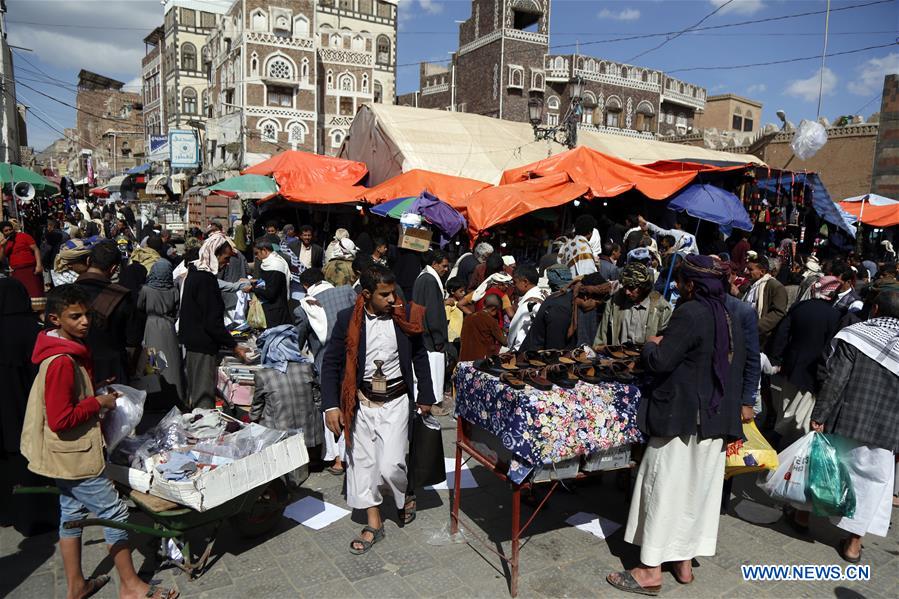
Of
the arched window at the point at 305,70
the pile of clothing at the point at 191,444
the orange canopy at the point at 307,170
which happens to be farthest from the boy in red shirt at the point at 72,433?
the arched window at the point at 305,70

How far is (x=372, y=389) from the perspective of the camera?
359 centimetres

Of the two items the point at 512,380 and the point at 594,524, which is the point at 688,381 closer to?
the point at 512,380

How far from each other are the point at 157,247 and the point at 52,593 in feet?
21.0

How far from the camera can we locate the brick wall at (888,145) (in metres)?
17.7

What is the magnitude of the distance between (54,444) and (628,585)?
3.14 metres

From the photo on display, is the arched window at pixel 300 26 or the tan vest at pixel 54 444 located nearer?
the tan vest at pixel 54 444

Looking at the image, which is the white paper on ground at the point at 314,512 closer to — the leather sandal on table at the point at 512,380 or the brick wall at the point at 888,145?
the leather sandal on table at the point at 512,380

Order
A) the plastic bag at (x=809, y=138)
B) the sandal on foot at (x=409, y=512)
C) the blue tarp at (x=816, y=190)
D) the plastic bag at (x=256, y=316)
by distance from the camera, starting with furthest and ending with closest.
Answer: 1. the plastic bag at (x=809, y=138)
2. the blue tarp at (x=816, y=190)
3. the plastic bag at (x=256, y=316)
4. the sandal on foot at (x=409, y=512)

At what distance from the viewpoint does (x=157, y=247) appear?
866 cm

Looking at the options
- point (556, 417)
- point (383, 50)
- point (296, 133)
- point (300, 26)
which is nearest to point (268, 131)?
point (296, 133)

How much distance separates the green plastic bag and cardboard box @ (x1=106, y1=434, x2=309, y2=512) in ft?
10.9

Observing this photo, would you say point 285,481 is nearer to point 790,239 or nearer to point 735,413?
point 735,413

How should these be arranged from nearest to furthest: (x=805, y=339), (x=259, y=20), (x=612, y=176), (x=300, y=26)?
(x=805, y=339) → (x=612, y=176) → (x=259, y=20) → (x=300, y=26)

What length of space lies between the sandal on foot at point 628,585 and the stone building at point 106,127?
5645cm
